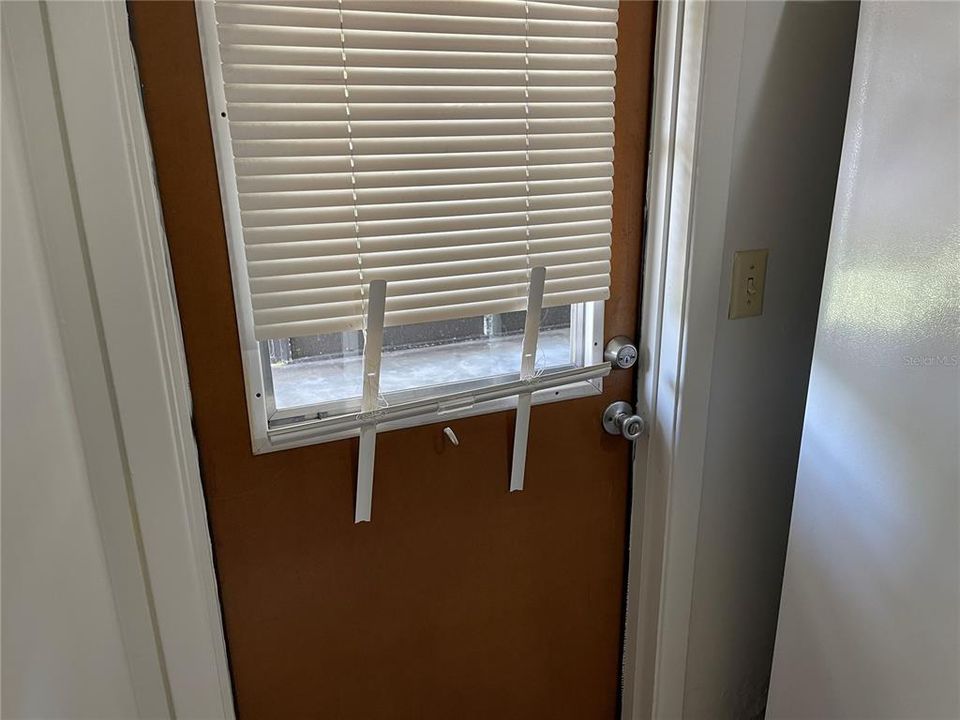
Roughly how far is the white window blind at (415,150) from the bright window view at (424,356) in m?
0.07

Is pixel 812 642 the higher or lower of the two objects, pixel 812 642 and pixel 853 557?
the lower

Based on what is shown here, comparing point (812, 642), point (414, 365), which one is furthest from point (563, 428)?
point (812, 642)

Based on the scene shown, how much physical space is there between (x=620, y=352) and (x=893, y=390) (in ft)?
1.28

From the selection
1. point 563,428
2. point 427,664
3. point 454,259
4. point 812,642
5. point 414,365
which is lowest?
point 427,664

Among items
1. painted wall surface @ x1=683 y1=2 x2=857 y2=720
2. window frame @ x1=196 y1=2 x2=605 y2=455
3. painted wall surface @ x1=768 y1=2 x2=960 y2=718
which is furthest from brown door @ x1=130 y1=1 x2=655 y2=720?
painted wall surface @ x1=768 y1=2 x2=960 y2=718

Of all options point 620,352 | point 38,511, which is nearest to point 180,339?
point 38,511

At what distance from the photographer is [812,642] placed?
3.52ft

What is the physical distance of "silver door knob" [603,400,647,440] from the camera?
45.3 inches

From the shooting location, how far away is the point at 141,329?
797mm

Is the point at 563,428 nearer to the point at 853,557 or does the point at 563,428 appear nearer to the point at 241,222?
the point at 853,557

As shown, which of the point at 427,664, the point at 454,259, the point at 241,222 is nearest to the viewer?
the point at 241,222

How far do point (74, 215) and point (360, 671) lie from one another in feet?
2.72

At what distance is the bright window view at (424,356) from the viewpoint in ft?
3.18

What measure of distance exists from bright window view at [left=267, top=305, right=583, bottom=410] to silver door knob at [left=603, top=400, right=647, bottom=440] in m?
0.10
